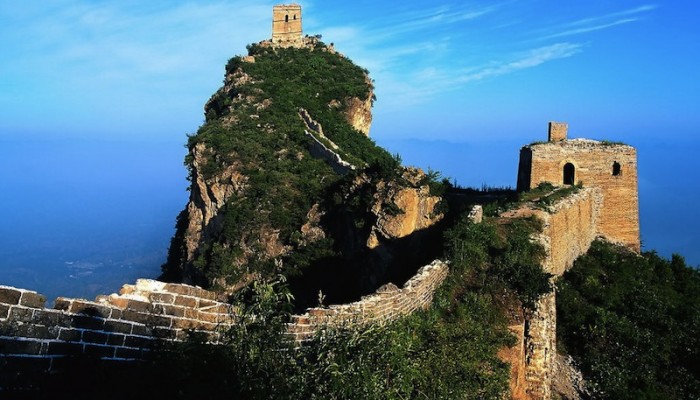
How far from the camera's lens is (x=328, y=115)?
35594 millimetres

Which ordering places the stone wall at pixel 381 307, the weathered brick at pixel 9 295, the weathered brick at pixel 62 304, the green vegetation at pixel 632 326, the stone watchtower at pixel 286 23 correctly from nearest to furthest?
1. the weathered brick at pixel 9 295
2. the weathered brick at pixel 62 304
3. the stone wall at pixel 381 307
4. the green vegetation at pixel 632 326
5. the stone watchtower at pixel 286 23

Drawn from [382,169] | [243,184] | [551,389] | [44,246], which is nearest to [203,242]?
[243,184]

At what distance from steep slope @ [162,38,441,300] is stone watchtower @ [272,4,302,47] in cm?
746

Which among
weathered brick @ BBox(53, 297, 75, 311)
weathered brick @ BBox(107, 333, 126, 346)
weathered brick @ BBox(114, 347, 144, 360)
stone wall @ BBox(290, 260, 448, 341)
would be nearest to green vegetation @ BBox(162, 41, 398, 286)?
stone wall @ BBox(290, 260, 448, 341)

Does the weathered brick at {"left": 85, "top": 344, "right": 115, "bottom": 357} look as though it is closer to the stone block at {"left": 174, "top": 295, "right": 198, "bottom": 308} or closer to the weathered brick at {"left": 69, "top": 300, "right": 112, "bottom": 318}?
the weathered brick at {"left": 69, "top": 300, "right": 112, "bottom": 318}

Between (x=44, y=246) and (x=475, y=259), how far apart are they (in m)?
186

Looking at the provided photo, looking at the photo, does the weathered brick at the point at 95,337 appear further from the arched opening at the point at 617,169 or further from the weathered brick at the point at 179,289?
the arched opening at the point at 617,169

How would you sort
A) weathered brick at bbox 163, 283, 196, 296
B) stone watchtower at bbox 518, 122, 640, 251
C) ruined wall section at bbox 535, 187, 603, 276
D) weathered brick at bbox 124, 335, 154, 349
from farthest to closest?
stone watchtower at bbox 518, 122, 640, 251 → ruined wall section at bbox 535, 187, 603, 276 → weathered brick at bbox 163, 283, 196, 296 → weathered brick at bbox 124, 335, 154, 349

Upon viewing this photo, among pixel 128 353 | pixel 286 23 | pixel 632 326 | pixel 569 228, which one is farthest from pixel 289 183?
pixel 286 23

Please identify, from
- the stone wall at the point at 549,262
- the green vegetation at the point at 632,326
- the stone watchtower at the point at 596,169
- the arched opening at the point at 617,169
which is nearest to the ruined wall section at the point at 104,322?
the stone wall at the point at 549,262

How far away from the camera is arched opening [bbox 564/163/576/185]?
2176 centimetres

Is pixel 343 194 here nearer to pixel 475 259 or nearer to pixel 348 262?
pixel 348 262

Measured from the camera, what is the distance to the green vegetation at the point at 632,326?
1374 centimetres

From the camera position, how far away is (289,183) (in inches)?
1085
